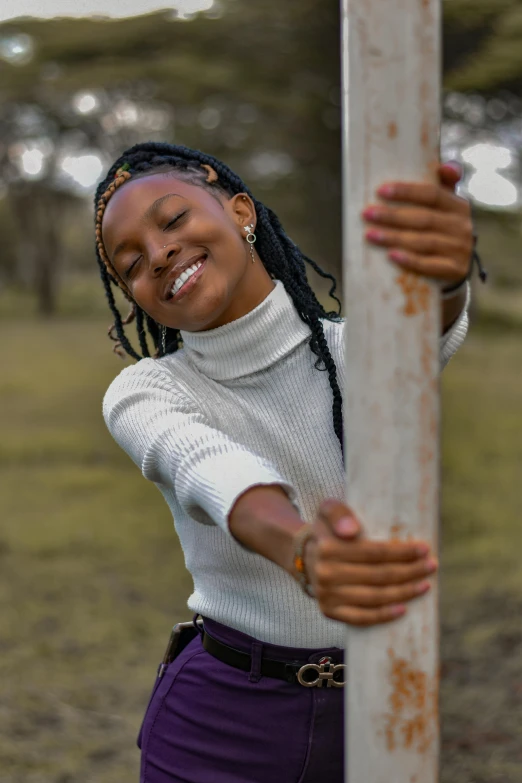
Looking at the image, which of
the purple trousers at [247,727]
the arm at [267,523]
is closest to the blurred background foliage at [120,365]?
the purple trousers at [247,727]

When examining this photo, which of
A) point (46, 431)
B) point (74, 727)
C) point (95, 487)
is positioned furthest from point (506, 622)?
point (46, 431)

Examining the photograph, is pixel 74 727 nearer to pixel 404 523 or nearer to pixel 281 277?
pixel 281 277

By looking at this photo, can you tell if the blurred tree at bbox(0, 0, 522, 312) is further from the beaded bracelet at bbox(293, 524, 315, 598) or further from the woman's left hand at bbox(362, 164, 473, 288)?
the beaded bracelet at bbox(293, 524, 315, 598)

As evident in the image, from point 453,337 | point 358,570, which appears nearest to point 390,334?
point 358,570

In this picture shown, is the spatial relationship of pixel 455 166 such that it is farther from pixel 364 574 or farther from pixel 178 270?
pixel 178 270

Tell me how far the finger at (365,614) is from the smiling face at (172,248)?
776 millimetres

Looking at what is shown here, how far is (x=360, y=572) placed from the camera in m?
1.25

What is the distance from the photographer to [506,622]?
22.9 ft

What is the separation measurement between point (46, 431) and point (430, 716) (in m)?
12.1

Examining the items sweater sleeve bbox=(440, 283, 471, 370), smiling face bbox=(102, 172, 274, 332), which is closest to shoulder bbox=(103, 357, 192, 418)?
smiling face bbox=(102, 172, 274, 332)

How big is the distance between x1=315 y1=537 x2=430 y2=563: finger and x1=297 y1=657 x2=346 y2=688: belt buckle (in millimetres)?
812

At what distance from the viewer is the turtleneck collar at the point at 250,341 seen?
2.03 meters

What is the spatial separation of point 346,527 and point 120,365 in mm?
13622

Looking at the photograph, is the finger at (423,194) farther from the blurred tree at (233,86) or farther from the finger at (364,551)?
the blurred tree at (233,86)
